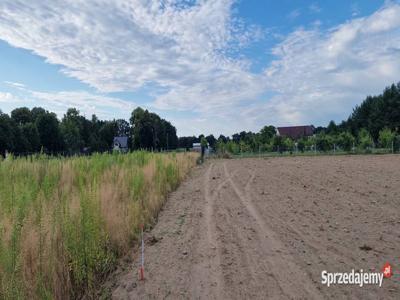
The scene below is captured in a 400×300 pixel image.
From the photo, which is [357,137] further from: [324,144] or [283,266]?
[283,266]

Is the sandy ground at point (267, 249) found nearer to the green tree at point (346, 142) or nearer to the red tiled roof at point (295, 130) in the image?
the green tree at point (346, 142)

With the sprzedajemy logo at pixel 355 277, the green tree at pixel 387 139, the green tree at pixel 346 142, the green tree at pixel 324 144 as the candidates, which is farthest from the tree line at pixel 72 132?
the green tree at pixel 387 139

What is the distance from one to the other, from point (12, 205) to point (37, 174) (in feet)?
12.1

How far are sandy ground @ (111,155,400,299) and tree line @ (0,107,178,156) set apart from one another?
1643cm

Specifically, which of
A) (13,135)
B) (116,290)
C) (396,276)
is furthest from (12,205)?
(13,135)

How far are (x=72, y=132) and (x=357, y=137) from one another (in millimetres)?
61292

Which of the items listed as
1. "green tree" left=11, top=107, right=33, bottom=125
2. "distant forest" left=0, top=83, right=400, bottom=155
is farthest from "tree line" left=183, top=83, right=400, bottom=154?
"green tree" left=11, top=107, right=33, bottom=125

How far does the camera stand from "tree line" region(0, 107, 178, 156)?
41281 millimetres

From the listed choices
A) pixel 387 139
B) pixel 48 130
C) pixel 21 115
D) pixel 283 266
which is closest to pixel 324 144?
pixel 387 139

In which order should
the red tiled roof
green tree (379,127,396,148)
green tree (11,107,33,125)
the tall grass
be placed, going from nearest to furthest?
the tall grass, green tree (379,127,396,148), green tree (11,107,33,125), the red tiled roof

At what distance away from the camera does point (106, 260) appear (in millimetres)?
4230

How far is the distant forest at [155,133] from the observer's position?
A: 42.1 metres

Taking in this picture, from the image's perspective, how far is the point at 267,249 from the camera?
4.70m

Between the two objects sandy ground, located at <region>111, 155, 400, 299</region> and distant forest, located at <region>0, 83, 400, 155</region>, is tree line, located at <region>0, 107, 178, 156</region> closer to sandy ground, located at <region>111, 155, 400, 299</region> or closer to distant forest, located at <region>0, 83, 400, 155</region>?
distant forest, located at <region>0, 83, 400, 155</region>
